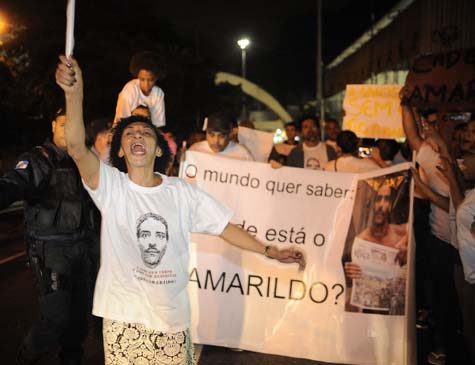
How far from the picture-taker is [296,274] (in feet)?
15.3

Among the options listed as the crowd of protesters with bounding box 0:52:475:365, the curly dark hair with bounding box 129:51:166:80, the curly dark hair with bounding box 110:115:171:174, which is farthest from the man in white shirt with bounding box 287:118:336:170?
the curly dark hair with bounding box 110:115:171:174

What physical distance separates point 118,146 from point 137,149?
377mm

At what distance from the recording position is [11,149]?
24.2 m

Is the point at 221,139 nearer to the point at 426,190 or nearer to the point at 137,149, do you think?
the point at 426,190

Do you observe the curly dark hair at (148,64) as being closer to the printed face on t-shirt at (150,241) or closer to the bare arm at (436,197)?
the bare arm at (436,197)

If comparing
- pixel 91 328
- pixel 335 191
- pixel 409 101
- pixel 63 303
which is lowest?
pixel 91 328

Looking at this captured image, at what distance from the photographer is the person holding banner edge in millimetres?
2795

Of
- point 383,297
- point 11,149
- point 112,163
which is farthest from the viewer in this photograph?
point 11,149

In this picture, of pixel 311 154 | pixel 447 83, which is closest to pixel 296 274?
pixel 447 83

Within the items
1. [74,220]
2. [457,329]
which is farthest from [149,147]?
[457,329]

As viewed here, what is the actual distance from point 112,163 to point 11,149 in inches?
891

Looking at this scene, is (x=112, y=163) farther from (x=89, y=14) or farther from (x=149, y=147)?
(x=89, y=14)

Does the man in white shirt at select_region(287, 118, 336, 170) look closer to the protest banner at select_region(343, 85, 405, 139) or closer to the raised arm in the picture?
the protest banner at select_region(343, 85, 405, 139)

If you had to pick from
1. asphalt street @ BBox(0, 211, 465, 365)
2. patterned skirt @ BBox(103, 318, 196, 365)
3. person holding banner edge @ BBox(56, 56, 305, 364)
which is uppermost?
person holding banner edge @ BBox(56, 56, 305, 364)
